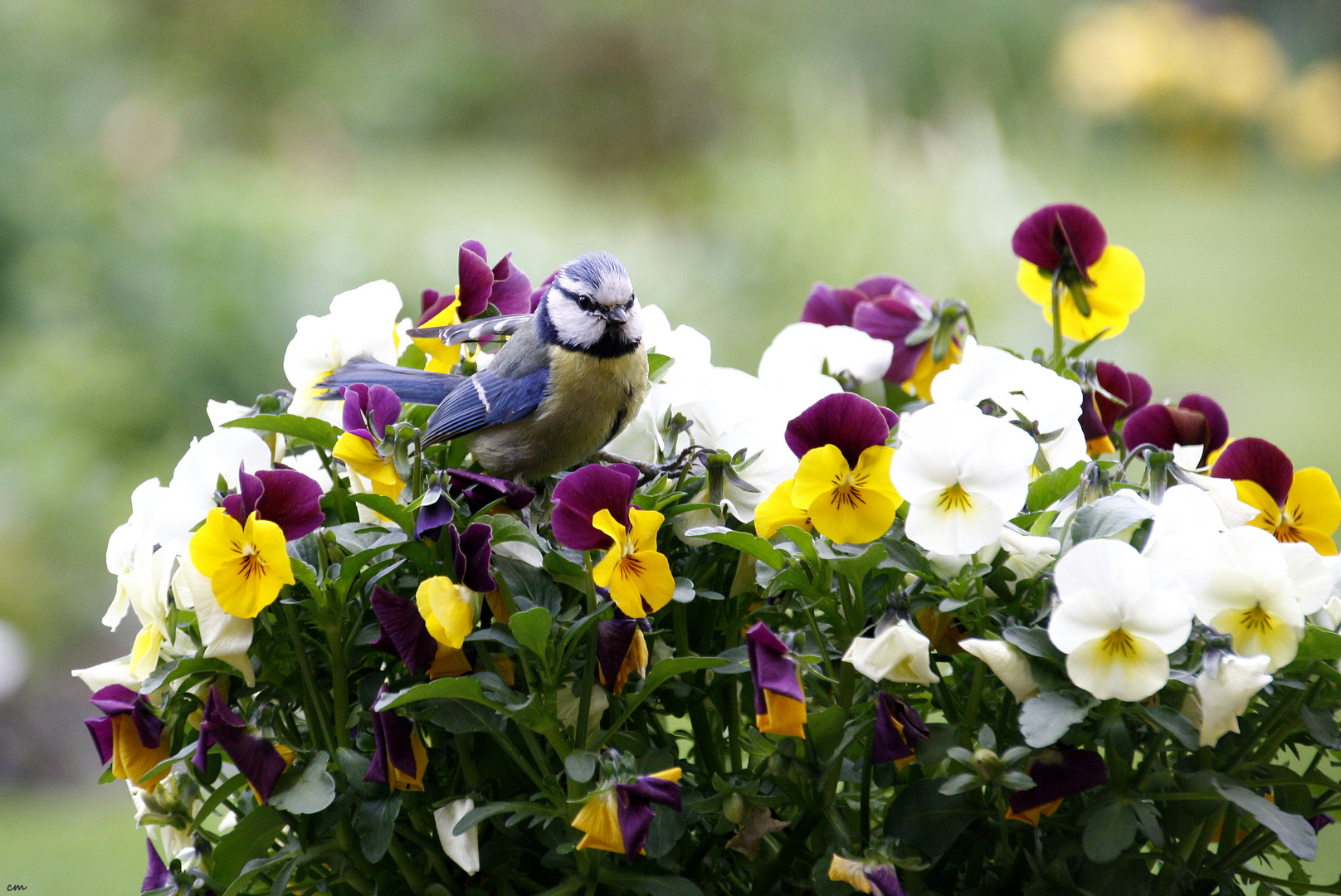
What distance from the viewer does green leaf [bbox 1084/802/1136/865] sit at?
0.37 meters

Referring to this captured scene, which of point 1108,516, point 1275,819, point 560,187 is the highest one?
point 560,187

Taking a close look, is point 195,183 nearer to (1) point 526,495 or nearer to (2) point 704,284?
(2) point 704,284

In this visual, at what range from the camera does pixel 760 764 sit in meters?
0.43

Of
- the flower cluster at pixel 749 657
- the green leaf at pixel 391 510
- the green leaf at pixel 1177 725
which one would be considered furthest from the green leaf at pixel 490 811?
the green leaf at pixel 1177 725

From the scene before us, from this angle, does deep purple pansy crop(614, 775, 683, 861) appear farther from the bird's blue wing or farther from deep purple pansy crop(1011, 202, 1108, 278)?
deep purple pansy crop(1011, 202, 1108, 278)

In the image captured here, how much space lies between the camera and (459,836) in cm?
40

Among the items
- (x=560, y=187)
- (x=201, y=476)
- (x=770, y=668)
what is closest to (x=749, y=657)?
(x=770, y=668)

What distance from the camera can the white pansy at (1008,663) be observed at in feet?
1.23

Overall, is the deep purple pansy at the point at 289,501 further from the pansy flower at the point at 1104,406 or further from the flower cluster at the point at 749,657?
the pansy flower at the point at 1104,406

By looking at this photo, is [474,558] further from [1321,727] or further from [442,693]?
[1321,727]

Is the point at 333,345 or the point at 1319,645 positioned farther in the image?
the point at 333,345

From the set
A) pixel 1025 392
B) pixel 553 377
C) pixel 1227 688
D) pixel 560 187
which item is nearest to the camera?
pixel 1227 688

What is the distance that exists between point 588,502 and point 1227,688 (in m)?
0.22

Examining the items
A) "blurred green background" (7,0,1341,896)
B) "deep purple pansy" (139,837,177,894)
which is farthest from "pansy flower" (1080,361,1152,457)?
"blurred green background" (7,0,1341,896)
